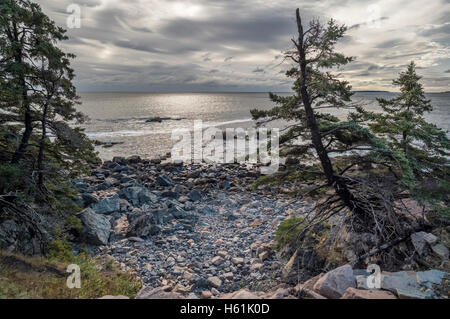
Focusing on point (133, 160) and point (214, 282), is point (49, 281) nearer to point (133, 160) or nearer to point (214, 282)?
point (214, 282)

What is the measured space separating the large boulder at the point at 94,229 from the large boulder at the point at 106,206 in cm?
226

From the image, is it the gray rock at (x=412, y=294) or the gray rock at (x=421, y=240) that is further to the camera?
the gray rock at (x=421, y=240)

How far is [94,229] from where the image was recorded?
1154 centimetres

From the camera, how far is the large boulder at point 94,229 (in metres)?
11.4

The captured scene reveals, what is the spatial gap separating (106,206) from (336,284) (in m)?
13.6

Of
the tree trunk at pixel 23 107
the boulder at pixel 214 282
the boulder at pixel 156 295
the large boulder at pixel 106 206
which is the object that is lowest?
the boulder at pixel 214 282

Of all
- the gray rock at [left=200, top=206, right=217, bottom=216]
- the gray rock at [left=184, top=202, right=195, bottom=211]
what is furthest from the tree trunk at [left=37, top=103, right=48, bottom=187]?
the gray rock at [left=200, top=206, right=217, bottom=216]

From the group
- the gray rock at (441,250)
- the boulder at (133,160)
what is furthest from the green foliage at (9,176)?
the boulder at (133,160)

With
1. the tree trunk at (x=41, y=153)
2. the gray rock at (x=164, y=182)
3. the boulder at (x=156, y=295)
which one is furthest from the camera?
the gray rock at (x=164, y=182)

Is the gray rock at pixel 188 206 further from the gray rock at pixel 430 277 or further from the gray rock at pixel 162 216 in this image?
the gray rock at pixel 430 277

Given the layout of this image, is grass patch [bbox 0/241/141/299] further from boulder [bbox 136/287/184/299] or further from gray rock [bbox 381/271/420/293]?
gray rock [bbox 381/271/420/293]

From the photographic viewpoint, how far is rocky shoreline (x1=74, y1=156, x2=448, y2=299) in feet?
20.2
